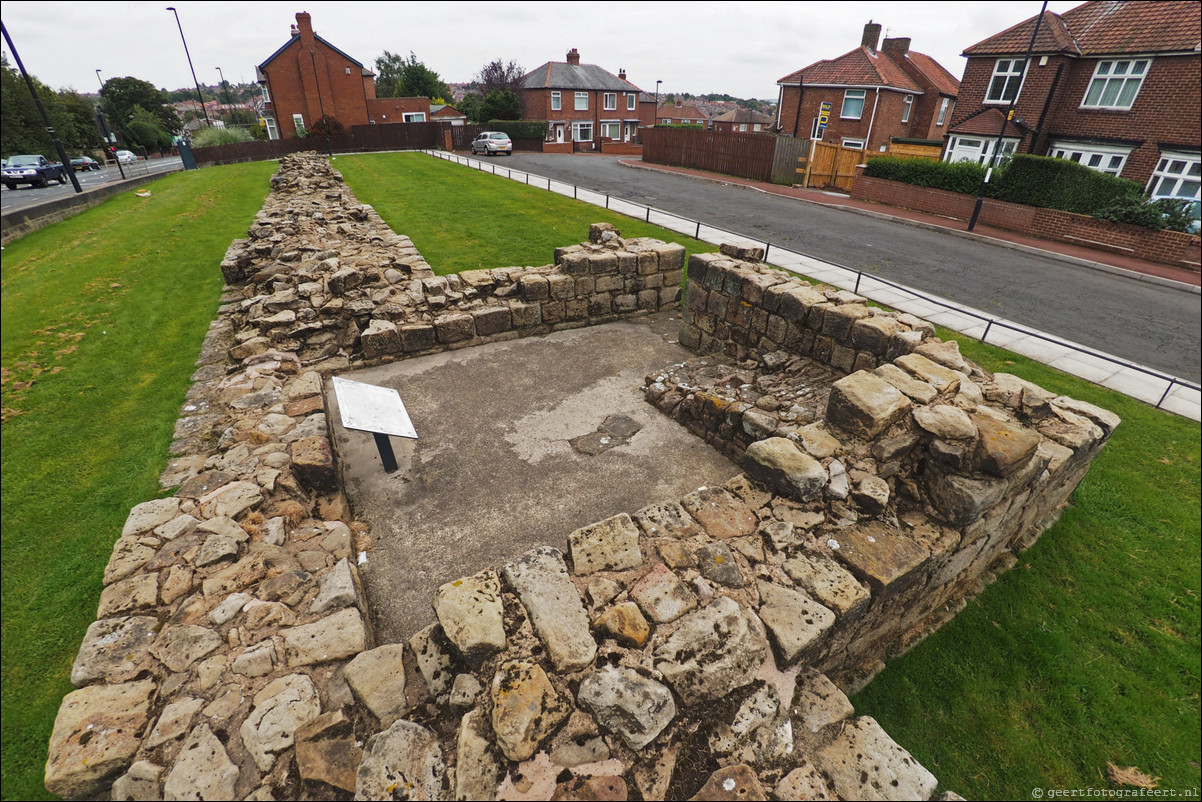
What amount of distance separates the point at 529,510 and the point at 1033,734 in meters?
4.46

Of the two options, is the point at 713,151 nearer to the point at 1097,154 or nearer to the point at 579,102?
the point at 1097,154

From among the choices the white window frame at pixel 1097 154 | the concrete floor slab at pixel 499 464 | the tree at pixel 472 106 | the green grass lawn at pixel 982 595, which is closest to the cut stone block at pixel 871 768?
the green grass lawn at pixel 982 595

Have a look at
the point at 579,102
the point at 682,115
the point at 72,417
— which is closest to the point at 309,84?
the point at 579,102

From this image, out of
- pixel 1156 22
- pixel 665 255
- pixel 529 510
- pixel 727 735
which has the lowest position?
pixel 529 510

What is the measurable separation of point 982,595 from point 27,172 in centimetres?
4471

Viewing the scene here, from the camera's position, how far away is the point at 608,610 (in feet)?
10.9

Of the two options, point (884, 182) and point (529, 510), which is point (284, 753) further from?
point (884, 182)

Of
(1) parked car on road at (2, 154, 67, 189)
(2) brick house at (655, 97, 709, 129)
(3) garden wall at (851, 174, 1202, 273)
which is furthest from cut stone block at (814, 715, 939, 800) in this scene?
(2) brick house at (655, 97, 709, 129)

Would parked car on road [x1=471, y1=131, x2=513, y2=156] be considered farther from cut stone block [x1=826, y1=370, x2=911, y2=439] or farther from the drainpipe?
cut stone block [x1=826, y1=370, x2=911, y2=439]

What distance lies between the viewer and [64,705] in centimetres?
295

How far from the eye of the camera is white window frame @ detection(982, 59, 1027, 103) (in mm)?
24203

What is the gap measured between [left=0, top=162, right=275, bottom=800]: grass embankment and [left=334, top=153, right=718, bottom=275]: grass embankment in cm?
533

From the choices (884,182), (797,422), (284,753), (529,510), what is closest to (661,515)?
(529,510)

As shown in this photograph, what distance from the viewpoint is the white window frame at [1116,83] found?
832 inches
